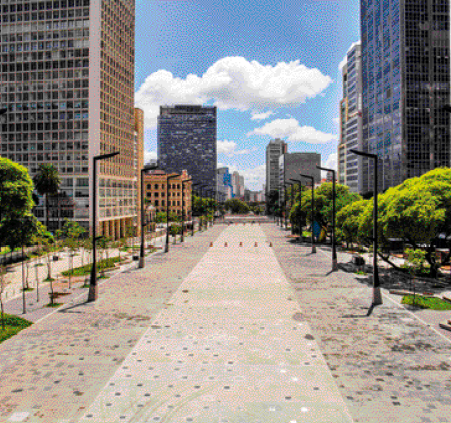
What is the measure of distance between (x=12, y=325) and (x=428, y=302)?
22.8 meters

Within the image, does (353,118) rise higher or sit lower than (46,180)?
higher

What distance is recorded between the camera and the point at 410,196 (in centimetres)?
2933

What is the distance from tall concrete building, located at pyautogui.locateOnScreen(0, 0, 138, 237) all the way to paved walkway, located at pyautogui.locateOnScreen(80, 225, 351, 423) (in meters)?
55.8

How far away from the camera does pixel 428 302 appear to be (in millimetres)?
24000

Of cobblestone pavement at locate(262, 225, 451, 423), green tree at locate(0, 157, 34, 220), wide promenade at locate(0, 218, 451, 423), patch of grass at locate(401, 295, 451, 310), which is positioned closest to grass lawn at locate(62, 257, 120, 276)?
green tree at locate(0, 157, 34, 220)

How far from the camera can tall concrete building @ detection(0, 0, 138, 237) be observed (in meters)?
72.4

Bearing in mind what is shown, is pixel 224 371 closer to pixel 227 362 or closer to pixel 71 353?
pixel 227 362

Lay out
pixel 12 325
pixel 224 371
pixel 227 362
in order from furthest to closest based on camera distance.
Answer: pixel 12 325 < pixel 227 362 < pixel 224 371

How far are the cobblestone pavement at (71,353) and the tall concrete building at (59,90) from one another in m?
50.9

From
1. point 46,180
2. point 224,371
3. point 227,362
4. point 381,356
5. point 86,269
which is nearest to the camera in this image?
point 224,371

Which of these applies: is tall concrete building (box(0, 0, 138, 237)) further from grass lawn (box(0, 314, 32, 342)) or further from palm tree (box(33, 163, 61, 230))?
grass lawn (box(0, 314, 32, 342))

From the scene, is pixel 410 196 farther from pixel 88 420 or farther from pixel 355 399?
pixel 88 420

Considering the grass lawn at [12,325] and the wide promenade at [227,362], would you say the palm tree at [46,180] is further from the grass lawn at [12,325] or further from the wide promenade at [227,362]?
the grass lawn at [12,325]

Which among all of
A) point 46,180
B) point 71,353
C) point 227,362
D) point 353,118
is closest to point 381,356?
point 227,362
